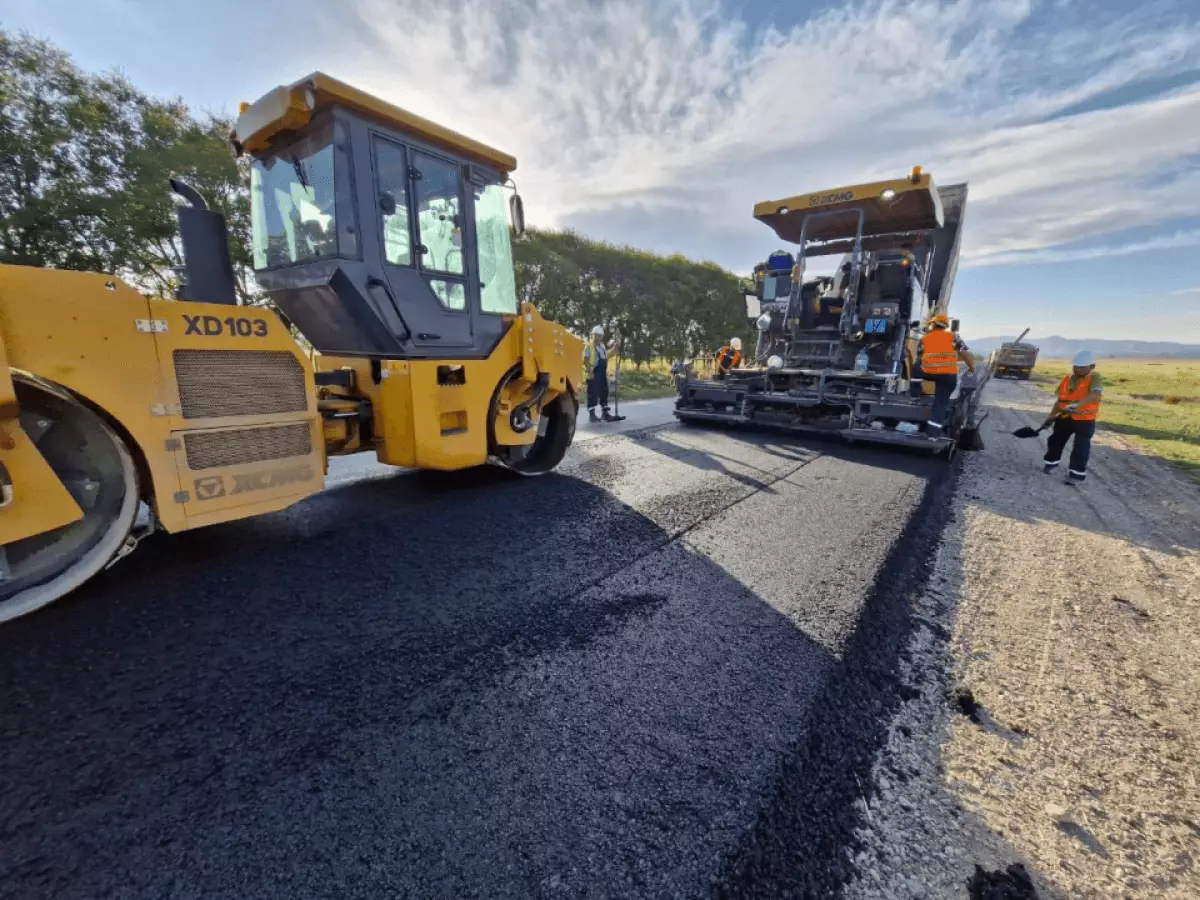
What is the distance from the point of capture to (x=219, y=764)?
1550mm

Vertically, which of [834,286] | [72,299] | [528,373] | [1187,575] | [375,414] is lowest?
[1187,575]

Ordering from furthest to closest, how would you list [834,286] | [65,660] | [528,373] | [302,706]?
1. [834,286]
2. [528,373]
3. [65,660]
4. [302,706]

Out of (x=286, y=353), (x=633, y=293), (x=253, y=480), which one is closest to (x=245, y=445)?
(x=253, y=480)

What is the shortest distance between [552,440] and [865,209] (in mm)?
6014

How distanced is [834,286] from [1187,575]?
6.15 meters

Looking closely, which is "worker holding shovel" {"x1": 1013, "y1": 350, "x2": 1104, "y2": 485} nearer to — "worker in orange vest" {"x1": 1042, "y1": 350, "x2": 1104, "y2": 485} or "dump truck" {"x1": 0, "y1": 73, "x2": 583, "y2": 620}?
"worker in orange vest" {"x1": 1042, "y1": 350, "x2": 1104, "y2": 485}

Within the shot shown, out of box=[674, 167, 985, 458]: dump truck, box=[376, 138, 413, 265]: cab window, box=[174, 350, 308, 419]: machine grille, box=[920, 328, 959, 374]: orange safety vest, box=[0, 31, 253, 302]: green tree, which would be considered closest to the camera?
box=[174, 350, 308, 419]: machine grille

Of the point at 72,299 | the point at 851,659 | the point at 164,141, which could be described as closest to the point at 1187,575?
the point at 851,659

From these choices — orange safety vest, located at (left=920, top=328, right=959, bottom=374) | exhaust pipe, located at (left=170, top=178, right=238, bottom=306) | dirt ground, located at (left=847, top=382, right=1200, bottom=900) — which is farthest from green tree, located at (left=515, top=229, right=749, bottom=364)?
dirt ground, located at (left=847, top=382, right=1200, bottom=900)

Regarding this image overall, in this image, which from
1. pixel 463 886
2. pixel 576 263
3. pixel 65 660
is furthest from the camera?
pixel 576 263

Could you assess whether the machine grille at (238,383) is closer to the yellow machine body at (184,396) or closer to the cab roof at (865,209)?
the yellow machine body at (184,396)

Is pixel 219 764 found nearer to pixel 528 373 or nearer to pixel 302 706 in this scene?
pixel 302 706

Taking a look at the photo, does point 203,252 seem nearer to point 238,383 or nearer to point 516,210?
point 238,383

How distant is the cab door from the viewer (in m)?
3.58
